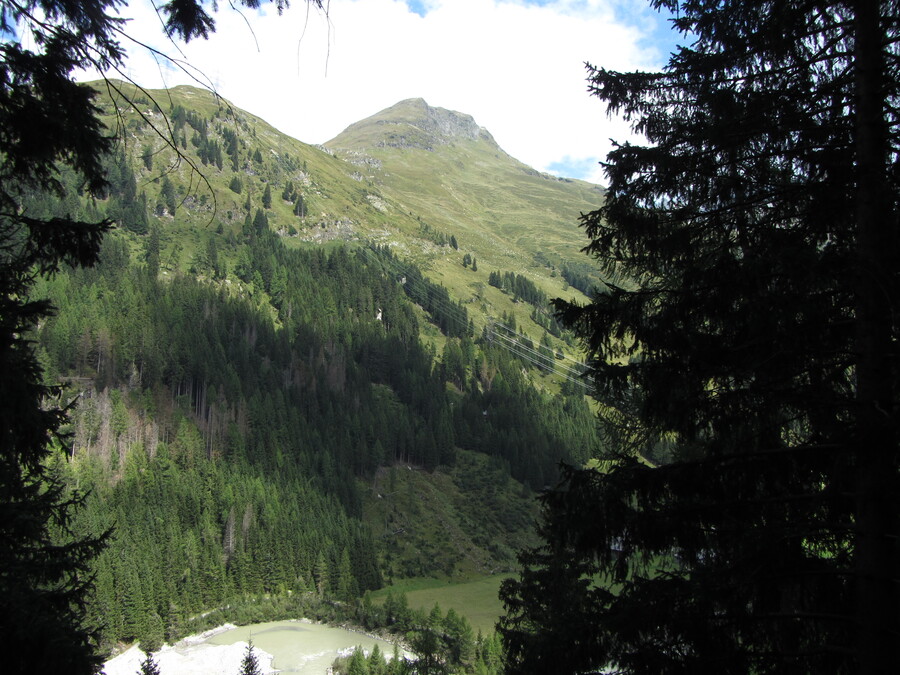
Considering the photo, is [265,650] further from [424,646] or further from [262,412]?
[262,412]

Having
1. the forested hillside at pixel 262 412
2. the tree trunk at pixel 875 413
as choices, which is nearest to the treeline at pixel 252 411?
the forested hillside at pixel 262 412

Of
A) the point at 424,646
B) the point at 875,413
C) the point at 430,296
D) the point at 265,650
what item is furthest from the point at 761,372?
the point at 430,296

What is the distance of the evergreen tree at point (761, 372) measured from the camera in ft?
16.0

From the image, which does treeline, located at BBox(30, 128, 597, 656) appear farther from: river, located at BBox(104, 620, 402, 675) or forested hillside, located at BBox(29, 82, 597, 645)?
river, located at BBox(104, 620, 402, 675)

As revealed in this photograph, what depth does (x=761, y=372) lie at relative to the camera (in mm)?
5566

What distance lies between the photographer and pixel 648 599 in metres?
5.18

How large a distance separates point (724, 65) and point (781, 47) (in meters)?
0.58

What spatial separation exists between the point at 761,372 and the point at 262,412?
108m

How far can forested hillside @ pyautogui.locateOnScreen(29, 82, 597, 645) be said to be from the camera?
74.5m

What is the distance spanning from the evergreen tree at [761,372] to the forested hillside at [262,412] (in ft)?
144

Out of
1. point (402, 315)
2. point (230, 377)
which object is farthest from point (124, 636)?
point (402, 315)

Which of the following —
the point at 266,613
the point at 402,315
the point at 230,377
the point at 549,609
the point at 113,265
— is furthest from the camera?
the point at 402,315

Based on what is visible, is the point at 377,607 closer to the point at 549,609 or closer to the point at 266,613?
the point at 266,613

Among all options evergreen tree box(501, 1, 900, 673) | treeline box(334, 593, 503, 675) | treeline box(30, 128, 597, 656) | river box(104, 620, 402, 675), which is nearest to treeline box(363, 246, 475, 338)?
treeline box(30, 128, 597, 656)
